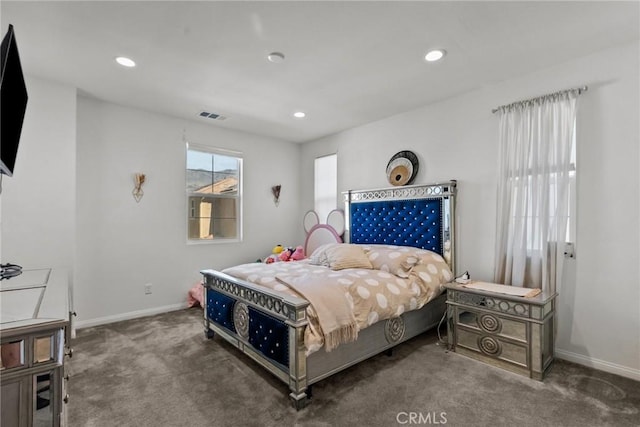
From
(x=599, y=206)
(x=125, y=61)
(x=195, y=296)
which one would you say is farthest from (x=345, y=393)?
(x=125, y=61)

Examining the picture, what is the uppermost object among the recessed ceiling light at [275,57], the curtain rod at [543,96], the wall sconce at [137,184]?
the recessed ceiling light at [275,57]

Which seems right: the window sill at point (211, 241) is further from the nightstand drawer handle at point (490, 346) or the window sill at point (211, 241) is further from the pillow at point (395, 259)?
the nightstand drawer handle at point (490, 346)

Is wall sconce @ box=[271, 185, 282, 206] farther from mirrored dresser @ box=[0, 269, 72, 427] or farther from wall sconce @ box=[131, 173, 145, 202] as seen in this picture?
mirrored dresser @ box=[0, 269, 72, 427]

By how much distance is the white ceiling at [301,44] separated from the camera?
1.98 meters

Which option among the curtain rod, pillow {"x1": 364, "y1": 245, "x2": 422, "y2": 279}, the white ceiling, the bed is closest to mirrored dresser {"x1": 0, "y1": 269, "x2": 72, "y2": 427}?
the bed

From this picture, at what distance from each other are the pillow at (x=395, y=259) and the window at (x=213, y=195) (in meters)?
2.35

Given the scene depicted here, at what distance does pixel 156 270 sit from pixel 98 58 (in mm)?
Answer: 2465

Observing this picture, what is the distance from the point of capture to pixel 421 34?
225 cm

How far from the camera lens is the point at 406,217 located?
364 centimetres

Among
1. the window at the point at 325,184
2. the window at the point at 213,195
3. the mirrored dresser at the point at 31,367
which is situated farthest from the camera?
the window at the point at 325,184

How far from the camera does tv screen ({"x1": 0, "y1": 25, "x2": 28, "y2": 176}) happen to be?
1446mm

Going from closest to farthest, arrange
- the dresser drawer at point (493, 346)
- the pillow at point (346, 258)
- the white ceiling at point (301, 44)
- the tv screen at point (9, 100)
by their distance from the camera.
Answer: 1. the tv screen at point (9, 100)
2. the white ceiling at point (301, 44)
3. the dresser drawer at point (493, 346)
4. the pillow at point (346, 258)

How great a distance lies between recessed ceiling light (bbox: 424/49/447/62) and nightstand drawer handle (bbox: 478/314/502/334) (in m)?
2.23

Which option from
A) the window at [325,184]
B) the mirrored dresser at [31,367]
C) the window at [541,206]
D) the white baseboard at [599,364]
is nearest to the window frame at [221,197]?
the window at [325,184]
